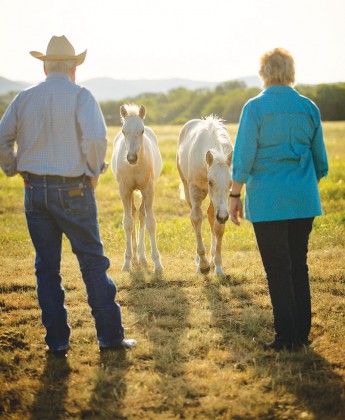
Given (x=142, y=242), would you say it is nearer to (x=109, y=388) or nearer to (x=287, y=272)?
(x=287, y=272)

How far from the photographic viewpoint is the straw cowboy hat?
437 cm

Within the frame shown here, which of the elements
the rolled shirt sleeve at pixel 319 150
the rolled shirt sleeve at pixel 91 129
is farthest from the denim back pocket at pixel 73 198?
the rolled shirt sleeve at pixel 319 150

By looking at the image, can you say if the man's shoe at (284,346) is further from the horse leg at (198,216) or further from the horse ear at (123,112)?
the horse ear at (123,112)

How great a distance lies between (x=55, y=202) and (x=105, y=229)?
281 inches

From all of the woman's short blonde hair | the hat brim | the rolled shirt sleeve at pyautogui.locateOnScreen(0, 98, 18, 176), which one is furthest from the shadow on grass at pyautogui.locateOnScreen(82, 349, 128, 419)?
the woman's short blonde hair

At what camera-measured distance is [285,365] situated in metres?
4.26

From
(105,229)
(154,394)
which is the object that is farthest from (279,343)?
(105,229)

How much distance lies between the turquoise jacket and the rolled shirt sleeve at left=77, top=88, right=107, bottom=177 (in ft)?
3.81

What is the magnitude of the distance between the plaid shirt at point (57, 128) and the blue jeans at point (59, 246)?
132 millimetres

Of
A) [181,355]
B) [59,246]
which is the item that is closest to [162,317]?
[181,355]

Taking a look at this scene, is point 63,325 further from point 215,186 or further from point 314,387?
point 215,186

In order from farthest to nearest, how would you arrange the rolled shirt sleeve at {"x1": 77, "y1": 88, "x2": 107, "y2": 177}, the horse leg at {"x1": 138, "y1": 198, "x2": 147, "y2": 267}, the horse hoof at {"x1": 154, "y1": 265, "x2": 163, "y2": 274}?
the horse leg at {"x1": 138, "y1": 198, "x2": 147, "y2": 267}, the horse hoof at {"x1": 154, "y1": 265, "x2": 163, "y2": 274}, the rolled shirt sleeve at {"x1": 77, "y1": 88, "x2": 107, "y2": 177}

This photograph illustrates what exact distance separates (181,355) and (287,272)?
46.8 inches

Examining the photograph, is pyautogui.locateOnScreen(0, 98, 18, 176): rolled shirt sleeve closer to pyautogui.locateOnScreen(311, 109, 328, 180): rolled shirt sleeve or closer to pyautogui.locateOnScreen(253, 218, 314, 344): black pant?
pyautogui.locateOnScreen(253, 218, 314, 344): black pant
